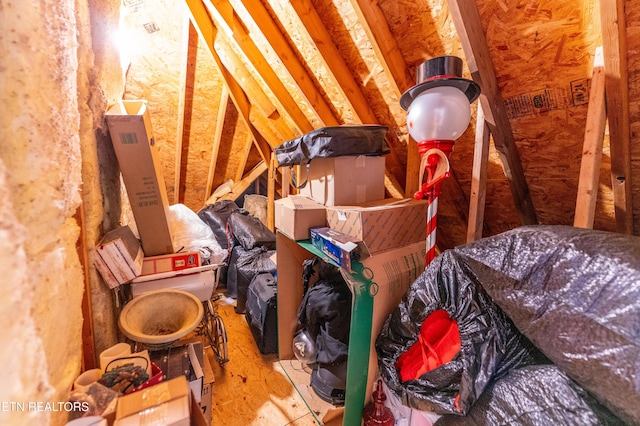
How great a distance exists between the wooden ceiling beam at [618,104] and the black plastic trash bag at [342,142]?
88 cm

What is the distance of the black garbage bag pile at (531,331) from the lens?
23.5 inches

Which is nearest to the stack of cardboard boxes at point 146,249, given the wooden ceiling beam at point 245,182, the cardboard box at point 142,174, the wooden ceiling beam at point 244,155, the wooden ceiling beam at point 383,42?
the cardboard box at point 142,174

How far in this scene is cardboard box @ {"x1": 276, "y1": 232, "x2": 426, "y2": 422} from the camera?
1.21 metres

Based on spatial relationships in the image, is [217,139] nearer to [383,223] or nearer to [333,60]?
[333,60]

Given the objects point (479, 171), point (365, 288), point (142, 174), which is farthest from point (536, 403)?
point (142, 174)

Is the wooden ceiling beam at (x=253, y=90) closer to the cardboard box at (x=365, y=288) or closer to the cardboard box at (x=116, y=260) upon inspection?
the cardboard box at (x=365, y=288)

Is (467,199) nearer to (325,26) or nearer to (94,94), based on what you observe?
(325,26)

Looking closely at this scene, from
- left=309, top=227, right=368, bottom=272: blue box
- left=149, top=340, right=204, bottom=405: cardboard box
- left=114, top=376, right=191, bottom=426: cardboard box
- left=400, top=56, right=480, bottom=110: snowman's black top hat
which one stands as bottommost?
left=149, top=340, right=204, bottom=405: cardboard box

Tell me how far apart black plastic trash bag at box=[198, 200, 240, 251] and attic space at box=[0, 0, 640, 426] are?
926 mm

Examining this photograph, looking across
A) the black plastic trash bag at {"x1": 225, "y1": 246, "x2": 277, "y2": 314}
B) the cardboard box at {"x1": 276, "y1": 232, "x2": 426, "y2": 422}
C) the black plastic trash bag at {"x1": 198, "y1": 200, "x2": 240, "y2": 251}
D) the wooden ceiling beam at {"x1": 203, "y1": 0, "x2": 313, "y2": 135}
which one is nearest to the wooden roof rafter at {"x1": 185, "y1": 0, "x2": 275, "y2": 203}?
the wooden ceiling beam at {"x1": 203, "y1": 0, "x2": 313, "y2": 135}

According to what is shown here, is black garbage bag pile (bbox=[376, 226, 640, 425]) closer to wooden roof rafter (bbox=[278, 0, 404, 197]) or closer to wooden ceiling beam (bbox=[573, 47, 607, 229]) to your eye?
wooden ceiling beam (bbox=[573, 47, 607, 229])

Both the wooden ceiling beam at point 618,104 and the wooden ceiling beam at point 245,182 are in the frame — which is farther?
the wooden ceiling beam at point 245,182

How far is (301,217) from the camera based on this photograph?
1521mm

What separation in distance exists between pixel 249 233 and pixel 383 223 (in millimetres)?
1958
